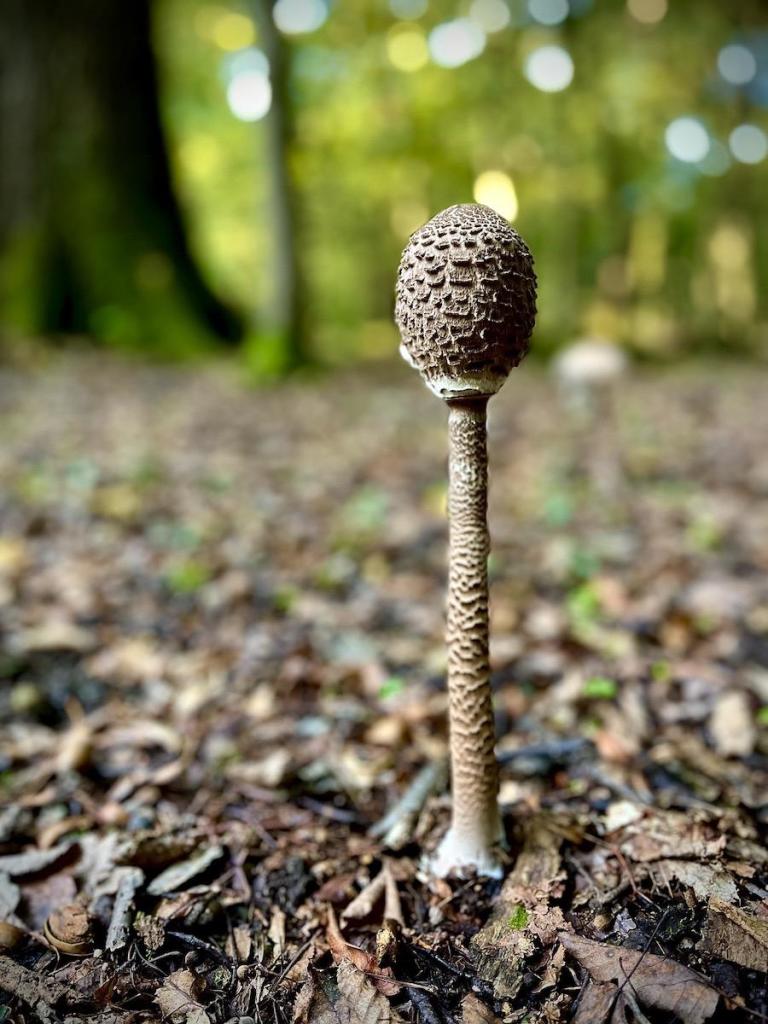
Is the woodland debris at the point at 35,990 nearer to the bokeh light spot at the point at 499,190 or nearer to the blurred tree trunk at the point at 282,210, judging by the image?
the blurred tree trunk at the point at 282,210

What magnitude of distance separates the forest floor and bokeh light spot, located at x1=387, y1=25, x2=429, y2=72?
38.6 ft

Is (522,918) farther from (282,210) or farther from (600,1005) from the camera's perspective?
(282,210)

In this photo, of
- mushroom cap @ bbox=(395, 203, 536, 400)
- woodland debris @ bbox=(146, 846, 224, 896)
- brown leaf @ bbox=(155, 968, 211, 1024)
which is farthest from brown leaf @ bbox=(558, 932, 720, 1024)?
mushroom cap @ bbox=(395, 203, 536, 400)

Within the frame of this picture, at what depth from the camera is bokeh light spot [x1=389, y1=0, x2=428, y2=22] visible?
13664 mm

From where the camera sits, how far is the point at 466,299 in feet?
5.65

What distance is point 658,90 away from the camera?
17141 mm

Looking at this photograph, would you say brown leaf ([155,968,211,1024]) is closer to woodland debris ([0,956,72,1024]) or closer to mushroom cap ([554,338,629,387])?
woodland debris ([0,956,72,1024])

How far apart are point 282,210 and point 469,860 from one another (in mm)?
9238

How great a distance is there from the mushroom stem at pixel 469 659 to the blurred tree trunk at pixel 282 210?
26.9 ft

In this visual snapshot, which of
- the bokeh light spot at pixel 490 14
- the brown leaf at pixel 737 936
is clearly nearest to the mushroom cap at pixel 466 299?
the brown leaf at pixel 737 936

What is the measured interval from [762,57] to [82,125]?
50.1 ft

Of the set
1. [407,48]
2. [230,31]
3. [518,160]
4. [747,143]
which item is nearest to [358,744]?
[230,31]

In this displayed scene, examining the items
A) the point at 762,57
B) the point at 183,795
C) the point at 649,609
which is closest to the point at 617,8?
the point at 762,57

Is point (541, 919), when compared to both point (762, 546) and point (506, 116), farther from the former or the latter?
point (506, 116)
